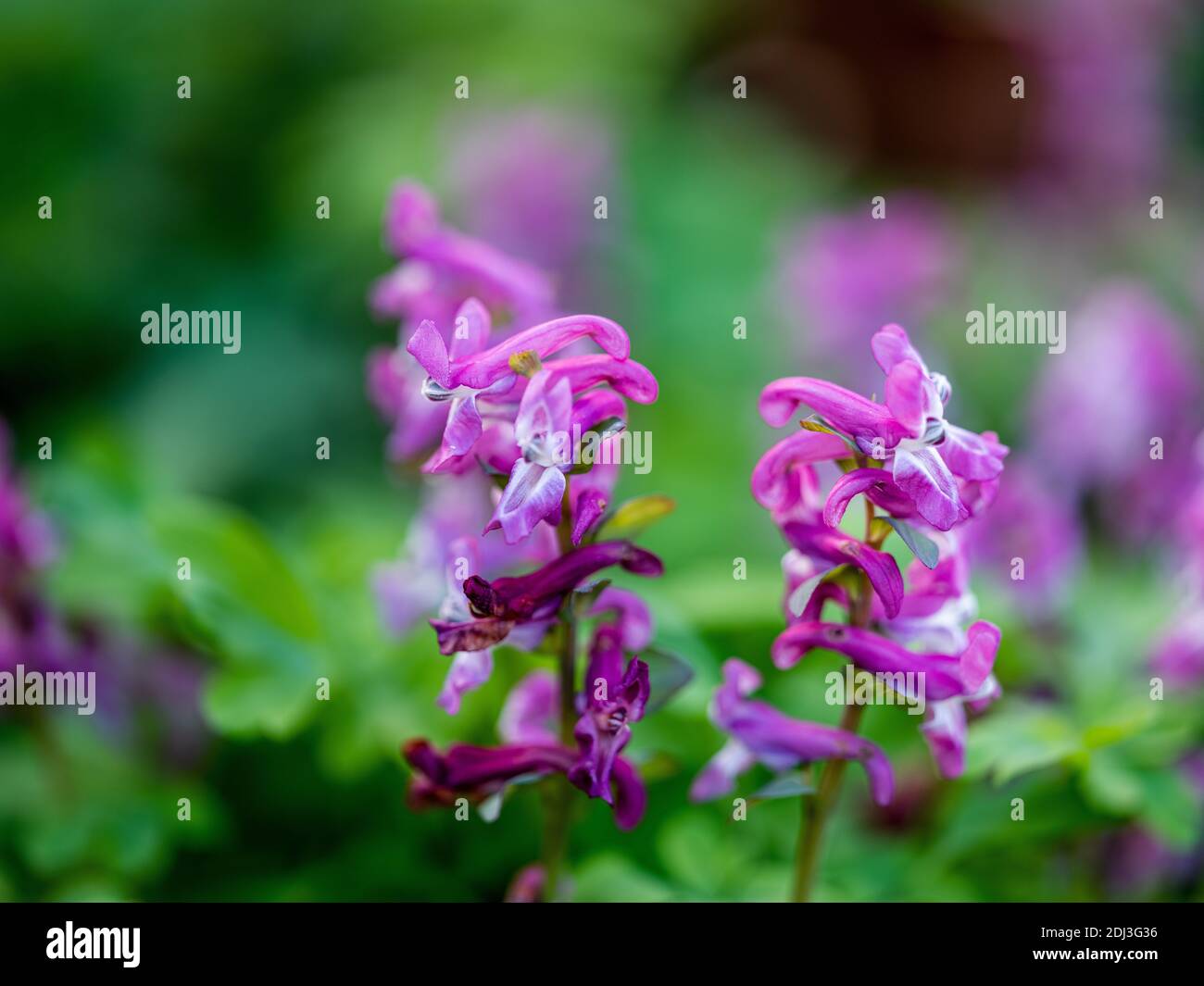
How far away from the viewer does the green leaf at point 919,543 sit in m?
1.14

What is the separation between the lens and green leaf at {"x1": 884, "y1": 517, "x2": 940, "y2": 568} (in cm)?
114

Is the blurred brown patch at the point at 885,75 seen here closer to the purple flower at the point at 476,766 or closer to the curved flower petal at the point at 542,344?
the curved flower petal at the point at 542,344

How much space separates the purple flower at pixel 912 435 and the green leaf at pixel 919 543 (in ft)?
0.09

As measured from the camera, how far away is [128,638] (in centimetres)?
190

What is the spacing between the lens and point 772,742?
49.9 inches

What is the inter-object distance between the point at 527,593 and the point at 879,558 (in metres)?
0.32

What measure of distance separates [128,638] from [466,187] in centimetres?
168

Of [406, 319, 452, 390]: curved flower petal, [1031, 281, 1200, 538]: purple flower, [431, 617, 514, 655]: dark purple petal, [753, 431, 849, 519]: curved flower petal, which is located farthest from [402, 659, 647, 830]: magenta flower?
[1031, 281, 1200, 538]: purple flower

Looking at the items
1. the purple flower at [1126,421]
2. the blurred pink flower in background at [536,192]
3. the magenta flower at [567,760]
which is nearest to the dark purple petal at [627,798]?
the magenta flower at [567,760]

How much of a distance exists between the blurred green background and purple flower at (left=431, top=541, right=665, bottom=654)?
270 mm

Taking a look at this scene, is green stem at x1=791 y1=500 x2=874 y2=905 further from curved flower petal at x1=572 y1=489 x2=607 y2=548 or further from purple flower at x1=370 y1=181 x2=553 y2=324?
purple flower at x1=370 y1=181 x2=553 y2=324

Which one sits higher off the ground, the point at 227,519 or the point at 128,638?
Result: the point at 227,519
